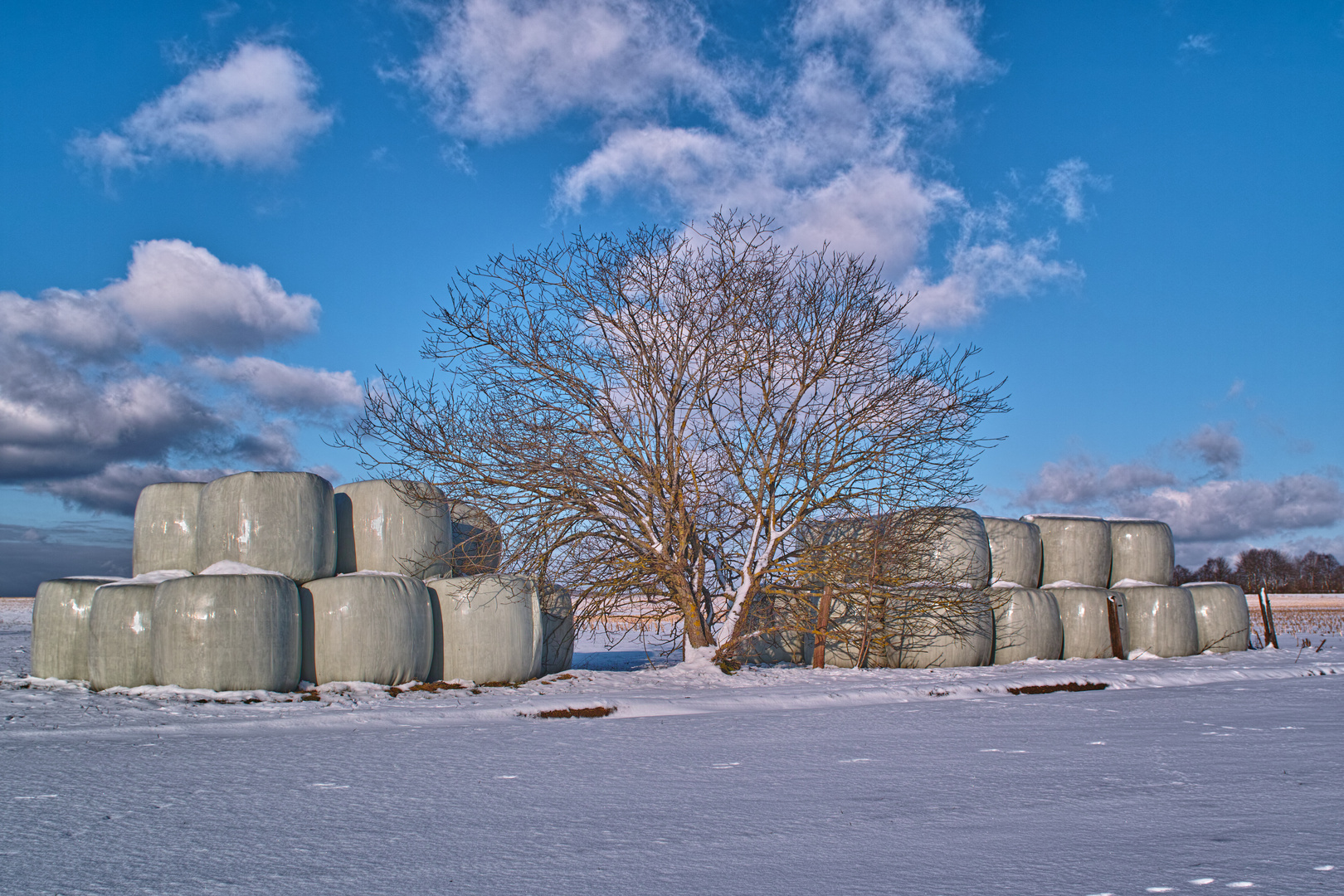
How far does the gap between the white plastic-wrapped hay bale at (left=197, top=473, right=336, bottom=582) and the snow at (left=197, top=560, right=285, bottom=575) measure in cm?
5

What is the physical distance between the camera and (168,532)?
35.4 ft

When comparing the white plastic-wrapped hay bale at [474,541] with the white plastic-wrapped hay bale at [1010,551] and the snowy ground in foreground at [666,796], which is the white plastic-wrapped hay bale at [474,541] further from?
the white plastic-wrapped hay bale at [1010,551]

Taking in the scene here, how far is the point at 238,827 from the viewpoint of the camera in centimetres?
418

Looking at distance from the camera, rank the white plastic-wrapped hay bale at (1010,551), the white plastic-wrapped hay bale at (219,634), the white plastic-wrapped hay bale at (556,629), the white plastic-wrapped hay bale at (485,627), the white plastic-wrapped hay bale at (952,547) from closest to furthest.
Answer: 1. the white plastic-wrapped hay bale at (219,634)
2. the white plastic-wrapped hay bale at (485,627)
3. the white plastic-wrapped hay bale at (556,629)
4. the white plastic-wrapped hay bale at (952,547)
5. the white plastic-wrapped hay bale at (1010,551)

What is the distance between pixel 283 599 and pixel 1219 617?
14820 mm

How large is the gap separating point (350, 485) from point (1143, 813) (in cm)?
950

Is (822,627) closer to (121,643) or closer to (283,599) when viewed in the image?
(283,599)

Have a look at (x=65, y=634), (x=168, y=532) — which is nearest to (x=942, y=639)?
(x=168, y=532)

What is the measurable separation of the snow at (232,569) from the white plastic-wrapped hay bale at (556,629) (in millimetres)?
3195

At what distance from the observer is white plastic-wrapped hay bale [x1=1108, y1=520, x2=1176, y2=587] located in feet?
51.2

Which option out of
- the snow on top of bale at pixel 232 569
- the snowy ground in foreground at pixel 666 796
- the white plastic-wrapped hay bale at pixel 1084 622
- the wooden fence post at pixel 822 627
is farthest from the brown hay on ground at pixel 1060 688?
the snow on top of bale at pixel 232 569

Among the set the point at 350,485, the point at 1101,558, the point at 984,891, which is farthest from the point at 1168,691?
the point at 350,485

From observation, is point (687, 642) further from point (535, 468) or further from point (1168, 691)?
point (1168, 691)

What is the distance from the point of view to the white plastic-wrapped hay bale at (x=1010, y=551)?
14.2 metres
